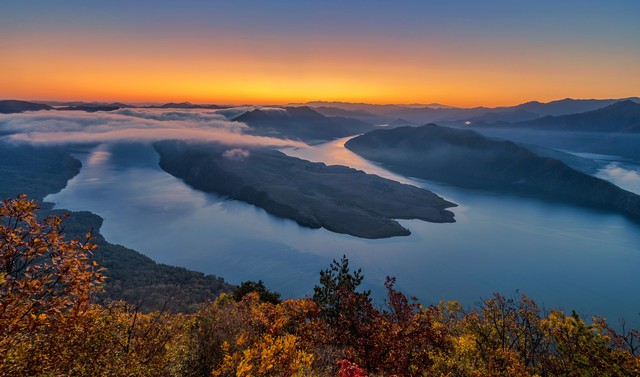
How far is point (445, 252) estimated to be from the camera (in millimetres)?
117562

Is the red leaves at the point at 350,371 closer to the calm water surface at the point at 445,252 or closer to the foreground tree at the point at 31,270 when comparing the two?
the foreground tree at the point at 31,270

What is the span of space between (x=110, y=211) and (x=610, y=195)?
270925mm

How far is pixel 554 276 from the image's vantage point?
10156 cm

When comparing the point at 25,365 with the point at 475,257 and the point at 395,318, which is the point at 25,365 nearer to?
the point at 395,318

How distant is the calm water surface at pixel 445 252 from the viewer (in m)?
94.6

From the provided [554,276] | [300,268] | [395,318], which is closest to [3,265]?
[395,318]

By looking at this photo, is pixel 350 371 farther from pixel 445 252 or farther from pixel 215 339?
pixel 445 252

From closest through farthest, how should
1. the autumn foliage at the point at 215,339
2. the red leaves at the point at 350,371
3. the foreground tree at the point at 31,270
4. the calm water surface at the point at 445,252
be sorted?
the red leaves at the point at 350,371, the foreground tree at the point at 31,270, the autumn foliage at the point at 215,339, the calm water surface at the point at 445,252

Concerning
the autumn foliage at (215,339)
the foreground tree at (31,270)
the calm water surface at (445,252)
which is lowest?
the calm water surface at (445,252)

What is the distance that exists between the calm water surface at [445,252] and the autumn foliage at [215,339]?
71.0 meters

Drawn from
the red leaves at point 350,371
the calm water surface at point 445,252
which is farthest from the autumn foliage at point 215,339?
the calm water surface at point 445,252

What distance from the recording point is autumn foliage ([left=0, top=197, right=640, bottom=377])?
840cm

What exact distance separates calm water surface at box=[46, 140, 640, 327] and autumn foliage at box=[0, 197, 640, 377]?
70996mm

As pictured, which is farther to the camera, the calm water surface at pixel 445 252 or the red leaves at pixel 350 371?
the calm water surface at pixel 445 252
